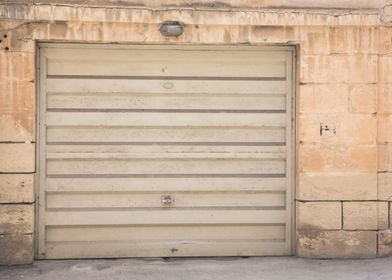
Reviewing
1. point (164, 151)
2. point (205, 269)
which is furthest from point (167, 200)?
point (205, 269)

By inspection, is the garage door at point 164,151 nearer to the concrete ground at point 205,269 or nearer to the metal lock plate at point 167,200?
the metal lock plate at point 167,200

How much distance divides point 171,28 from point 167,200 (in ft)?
6.20

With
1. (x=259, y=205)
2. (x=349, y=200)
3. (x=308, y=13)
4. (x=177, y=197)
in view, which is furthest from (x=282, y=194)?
(x=308, y=13)

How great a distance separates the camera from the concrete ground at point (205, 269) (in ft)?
19.9

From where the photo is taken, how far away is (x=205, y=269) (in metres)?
6.31

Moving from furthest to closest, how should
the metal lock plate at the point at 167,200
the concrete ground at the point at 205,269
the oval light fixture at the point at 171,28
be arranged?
the metal lock plate at the point at 167,200 < the oval light fixture at the point at 171,28 < the concrete ground at the point at 205,269

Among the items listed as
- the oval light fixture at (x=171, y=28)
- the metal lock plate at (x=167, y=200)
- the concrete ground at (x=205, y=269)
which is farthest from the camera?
the metal lock plate at (x=167, y=200)

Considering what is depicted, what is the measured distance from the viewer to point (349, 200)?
6.67 meters

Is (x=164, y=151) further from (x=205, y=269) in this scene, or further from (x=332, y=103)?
(x=332, y=103)

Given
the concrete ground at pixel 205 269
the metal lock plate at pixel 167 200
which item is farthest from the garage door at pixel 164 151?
the concrete ground at pixel 205 269

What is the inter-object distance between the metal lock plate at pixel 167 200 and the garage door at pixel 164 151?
0.04ft

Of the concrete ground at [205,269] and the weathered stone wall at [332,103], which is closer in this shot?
the concrete ground at [205,269]

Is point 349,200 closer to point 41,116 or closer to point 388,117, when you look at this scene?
point 388,117

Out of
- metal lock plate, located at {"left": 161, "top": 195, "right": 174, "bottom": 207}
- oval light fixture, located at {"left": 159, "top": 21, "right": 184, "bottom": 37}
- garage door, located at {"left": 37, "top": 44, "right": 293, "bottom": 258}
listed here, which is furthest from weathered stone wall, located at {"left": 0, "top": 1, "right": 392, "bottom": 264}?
metal lock plate, located at {"left": 161, "top": 195, "right": 174, "bottom": 207}
